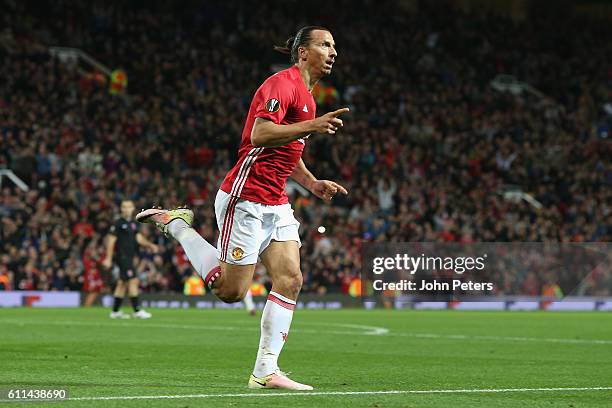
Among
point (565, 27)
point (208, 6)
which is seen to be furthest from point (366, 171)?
point (565, 27)

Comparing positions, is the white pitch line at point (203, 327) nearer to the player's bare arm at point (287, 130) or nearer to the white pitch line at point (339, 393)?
the white pitch line at point (339, 393)

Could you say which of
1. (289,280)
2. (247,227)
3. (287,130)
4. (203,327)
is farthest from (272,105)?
(203,327)

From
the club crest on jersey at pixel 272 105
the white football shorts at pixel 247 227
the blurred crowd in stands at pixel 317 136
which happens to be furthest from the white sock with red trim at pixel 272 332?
the blurred crowd in stands at pixel 317 136

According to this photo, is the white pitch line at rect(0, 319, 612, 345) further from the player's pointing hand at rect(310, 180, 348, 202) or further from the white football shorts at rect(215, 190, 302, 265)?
the white football shorts at rect(215, 190, 302, 265)

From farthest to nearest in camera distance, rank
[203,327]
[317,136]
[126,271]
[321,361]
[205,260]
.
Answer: [317,136], [126,271], [203,327], [321,361], [205,260]

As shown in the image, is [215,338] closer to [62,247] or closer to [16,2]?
[62,247]

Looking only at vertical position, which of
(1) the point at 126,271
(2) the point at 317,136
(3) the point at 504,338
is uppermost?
(2) the point at 317,136

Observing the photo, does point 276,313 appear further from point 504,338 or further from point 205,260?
point 504,338

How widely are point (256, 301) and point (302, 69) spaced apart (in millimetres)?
20291

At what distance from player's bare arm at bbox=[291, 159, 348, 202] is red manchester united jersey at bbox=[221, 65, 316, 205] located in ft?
0.89

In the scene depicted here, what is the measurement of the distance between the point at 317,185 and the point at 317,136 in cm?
2496

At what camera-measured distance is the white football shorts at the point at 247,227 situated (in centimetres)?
826

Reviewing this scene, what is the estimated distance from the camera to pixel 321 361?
11.5 meters

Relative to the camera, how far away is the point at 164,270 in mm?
28297
